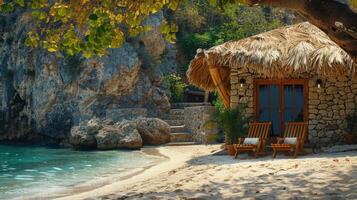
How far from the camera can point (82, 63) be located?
23000 millimetres

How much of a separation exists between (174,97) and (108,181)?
1529cm

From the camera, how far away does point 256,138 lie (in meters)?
11.3

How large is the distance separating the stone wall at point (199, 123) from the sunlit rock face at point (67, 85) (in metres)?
3.64

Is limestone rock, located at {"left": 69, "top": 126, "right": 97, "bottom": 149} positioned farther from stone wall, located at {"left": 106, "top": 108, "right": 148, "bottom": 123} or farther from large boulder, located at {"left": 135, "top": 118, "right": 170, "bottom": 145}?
stone wall, located at {"left": 106, "top": 108, "right": 148, "bottom": 123}

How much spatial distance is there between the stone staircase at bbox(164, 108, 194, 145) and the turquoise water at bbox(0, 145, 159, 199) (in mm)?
2920

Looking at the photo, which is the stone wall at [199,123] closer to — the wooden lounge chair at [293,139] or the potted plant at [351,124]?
the wooden lounge chair at [293,139]

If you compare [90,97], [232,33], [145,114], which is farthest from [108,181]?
[232,33]

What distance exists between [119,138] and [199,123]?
3.11m

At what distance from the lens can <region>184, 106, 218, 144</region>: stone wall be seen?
17859mm

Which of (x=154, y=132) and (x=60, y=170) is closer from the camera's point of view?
(x=60, y=170)

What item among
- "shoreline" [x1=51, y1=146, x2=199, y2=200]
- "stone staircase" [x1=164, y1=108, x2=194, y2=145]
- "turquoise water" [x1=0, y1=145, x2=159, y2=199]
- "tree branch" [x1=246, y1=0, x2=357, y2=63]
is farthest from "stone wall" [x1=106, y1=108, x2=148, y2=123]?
"tree branch" [x1=246, y1=0, x2=357, y2=63]

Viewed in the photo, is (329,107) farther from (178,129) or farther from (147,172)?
(178,129)

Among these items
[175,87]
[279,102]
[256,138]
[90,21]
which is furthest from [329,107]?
[175,87]

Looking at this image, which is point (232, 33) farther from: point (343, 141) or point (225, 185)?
point (225, 185)
